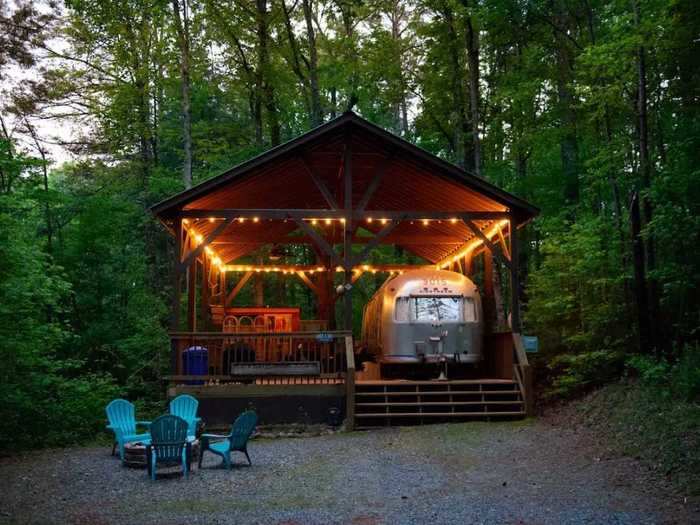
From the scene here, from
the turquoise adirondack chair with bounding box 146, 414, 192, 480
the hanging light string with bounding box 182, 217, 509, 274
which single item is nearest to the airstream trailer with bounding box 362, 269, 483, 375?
the hanging light string with bounding box 182, 217, 509, 274

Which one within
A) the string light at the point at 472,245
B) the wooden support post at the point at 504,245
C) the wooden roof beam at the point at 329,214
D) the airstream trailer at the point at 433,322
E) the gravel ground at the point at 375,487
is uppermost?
the wooden roof beam at the point at 329,214

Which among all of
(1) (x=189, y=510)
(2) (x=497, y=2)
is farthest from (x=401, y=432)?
(2) (x=497, y=2)

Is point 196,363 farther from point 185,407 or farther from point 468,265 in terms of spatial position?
point 468,265

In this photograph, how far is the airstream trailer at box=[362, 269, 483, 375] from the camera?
14805 mm

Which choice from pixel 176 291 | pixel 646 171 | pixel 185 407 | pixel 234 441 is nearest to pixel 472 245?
pixel 646 171

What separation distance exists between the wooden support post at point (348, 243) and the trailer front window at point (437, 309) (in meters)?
1.46

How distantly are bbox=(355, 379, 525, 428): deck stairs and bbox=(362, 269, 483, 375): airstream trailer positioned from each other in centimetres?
83

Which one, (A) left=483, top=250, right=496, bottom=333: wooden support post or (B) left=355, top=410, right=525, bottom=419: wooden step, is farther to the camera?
(A) left=483, top=250, right=496, bottom=333: wooden support post

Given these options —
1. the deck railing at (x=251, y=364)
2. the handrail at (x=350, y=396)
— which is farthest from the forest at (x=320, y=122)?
the handrail at (x=350, y=396)

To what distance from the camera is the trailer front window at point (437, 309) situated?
14.9 meters

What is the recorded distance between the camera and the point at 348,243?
15039mm

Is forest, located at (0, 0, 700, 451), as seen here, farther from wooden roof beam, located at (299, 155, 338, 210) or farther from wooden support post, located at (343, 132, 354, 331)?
wooden roof beam, located at (299, 155, 338, 210)

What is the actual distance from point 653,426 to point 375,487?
A: 3.94 m

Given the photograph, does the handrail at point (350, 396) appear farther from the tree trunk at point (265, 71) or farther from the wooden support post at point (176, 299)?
the tree trunk at point (265, 71)
